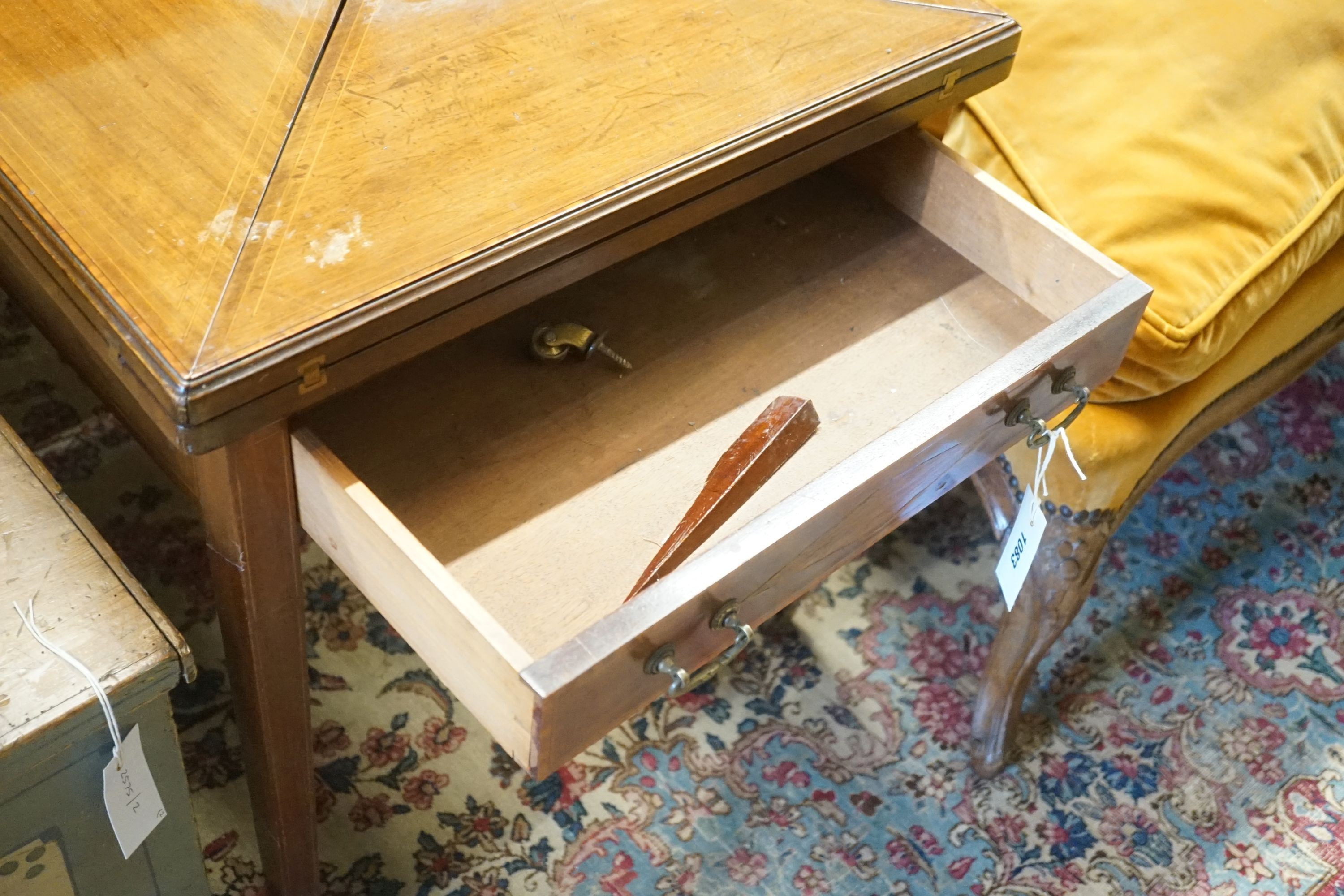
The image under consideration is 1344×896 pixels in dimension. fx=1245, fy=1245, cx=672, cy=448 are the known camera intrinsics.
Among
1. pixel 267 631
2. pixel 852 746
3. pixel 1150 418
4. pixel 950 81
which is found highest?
pixel 950 81

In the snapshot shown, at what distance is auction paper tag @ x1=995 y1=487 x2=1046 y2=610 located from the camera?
865 millimetres

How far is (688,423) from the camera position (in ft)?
2.67

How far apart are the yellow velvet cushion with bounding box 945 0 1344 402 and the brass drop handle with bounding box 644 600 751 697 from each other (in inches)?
18.1

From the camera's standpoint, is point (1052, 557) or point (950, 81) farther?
point (1052, 557)

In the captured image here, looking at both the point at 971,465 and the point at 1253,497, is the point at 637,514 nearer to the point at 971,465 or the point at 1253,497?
the point at 971,465

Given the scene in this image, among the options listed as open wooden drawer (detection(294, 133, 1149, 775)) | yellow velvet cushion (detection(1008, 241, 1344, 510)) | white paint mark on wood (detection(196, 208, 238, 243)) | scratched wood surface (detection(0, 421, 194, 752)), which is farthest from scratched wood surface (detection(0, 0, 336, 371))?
yellow velvet cushion (detection(1008, 241, 1344, 510))

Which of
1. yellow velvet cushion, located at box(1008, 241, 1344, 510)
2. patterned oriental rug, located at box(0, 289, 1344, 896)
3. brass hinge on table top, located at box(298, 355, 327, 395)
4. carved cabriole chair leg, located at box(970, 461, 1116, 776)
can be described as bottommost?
patterned oriental rug, located at box(0, 289, 1344, 896)

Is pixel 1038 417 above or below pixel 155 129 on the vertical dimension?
below

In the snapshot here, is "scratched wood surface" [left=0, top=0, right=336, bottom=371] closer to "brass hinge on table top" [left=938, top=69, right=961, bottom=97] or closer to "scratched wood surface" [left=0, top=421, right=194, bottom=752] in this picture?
"scratched wood surface" [left=0, top=421, right=194, bottom=752]

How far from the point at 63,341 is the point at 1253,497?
131cm

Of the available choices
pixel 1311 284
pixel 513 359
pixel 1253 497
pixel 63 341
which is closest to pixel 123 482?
pixel 63 341

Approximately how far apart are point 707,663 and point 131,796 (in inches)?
14.4

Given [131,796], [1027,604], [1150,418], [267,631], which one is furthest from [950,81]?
[131,796]

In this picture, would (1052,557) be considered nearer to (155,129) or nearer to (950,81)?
(950,81)
